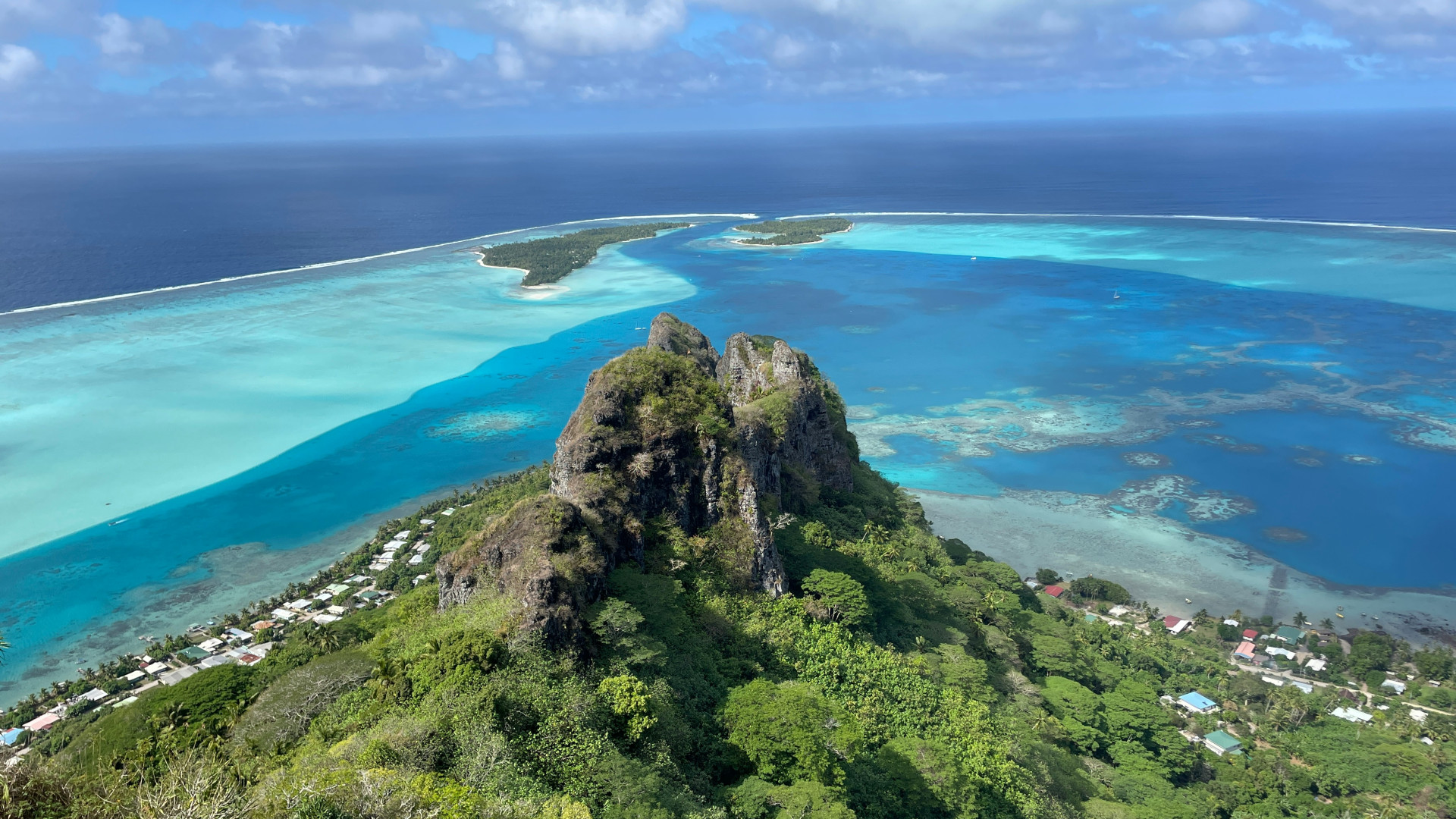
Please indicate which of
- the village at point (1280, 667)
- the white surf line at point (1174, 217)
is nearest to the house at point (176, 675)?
the village at point (1280, 667)

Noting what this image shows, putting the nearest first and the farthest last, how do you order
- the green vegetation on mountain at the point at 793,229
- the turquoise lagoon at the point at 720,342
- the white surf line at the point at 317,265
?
1. the turquoise lagoon at the point at 720,342
2. the white surf line at the point at 317,265
3. the green vegetation on mountain at the point at 793,229

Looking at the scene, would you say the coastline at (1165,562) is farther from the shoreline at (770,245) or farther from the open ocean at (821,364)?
the shoreline at (770,245)

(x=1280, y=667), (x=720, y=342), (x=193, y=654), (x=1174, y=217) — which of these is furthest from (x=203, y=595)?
(x=1174, y=217)

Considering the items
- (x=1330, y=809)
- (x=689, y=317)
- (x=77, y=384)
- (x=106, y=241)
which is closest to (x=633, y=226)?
(x=689, y=317)

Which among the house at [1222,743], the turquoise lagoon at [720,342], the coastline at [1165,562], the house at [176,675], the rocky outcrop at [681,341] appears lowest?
the house at [1222,743]

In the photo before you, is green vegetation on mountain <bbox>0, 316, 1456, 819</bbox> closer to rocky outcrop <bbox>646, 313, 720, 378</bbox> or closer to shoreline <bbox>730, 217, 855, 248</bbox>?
rocky outcrop <bbox>646, 313, 720, 378</bbox>
